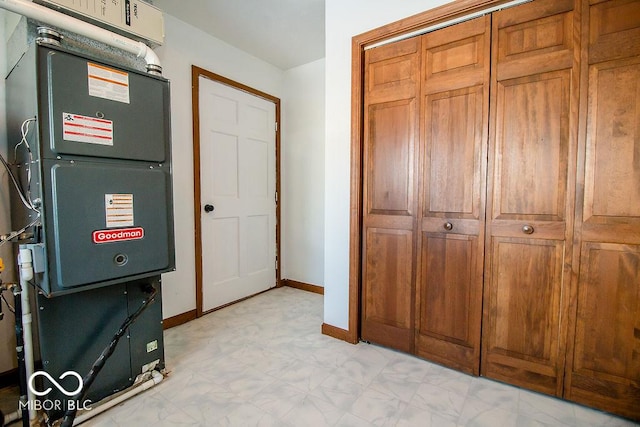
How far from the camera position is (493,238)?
1.74 meters

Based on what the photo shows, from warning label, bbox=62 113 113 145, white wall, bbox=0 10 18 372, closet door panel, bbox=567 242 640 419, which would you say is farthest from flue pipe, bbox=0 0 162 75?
closet door panel, bbox=567 242 640 419

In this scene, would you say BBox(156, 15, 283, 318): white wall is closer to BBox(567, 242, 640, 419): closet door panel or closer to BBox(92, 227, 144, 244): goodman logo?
BBox(92, 227, 144, 244): goodman logo

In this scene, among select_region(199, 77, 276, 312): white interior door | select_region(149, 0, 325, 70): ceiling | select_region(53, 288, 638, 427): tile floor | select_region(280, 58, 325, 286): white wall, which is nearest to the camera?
select_region(53, 288, 638, 427): tile floor

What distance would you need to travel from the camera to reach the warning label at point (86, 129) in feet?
4.20

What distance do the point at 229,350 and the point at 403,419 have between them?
1.22 m

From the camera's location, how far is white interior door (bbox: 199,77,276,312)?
2758 mm

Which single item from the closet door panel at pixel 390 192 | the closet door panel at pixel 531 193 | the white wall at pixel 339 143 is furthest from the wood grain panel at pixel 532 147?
the white wall at pixel 339 143

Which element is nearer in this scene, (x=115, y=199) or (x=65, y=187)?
(x=65, y=187)

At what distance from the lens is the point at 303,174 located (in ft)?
11.3

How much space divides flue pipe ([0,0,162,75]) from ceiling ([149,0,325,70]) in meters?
0.72

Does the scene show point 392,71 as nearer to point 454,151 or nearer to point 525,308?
point 454,151

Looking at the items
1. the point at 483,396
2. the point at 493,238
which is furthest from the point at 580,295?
the point at 483,396

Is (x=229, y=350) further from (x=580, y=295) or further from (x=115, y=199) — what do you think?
(x=580, y=295)

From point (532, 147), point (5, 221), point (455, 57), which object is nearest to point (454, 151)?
point (532, 147)
